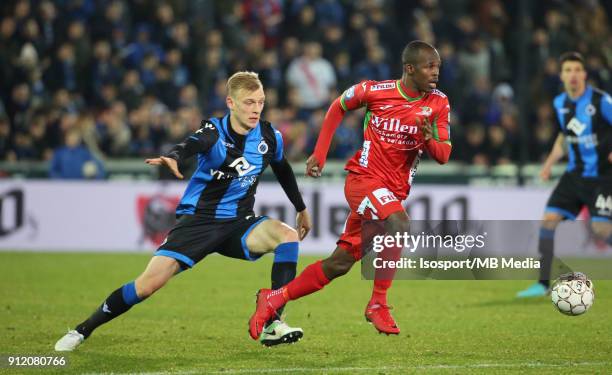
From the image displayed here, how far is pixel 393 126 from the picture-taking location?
25.5 feet

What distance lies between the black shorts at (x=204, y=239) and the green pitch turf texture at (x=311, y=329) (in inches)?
26.7

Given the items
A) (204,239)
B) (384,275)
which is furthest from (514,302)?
(204,239)

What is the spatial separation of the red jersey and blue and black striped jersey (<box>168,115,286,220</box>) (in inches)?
30.4

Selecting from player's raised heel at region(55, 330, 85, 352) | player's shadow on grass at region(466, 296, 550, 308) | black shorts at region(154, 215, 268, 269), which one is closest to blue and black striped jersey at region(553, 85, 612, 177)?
player's shadow on grass at region(466, 296, 550, 308)

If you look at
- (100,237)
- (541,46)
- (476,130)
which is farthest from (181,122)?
(541,46)

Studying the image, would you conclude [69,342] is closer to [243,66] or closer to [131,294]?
[131,294]

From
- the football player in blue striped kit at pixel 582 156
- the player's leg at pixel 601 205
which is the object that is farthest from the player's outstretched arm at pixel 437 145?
the player's leg at pixel 601 205

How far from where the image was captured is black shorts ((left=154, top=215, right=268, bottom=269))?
24.0 ft

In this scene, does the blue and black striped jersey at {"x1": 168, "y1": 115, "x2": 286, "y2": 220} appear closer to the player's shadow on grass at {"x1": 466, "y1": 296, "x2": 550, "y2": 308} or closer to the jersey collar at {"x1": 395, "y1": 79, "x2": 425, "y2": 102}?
the jersey collar at {"x1": 395, "y1": 79, "x2": 425, "y2": 102}

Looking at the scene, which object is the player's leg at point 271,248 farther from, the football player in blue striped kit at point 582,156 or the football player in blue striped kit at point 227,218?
the football player in blue striped kit at point 582,156

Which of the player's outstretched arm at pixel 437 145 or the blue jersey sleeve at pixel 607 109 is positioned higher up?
the blue jersey sleeve at pixel 607 109

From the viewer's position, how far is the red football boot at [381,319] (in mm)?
7586

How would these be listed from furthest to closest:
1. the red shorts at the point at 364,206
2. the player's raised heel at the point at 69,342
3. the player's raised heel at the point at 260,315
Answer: the red shorts at the point at 364,206 → the player's raised heel at the point at 69,342 → the player's raised heel at the point at 260,315

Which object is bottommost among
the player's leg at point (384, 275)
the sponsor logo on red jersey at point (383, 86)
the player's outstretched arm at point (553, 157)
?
the player's leg at point (384, 275)
